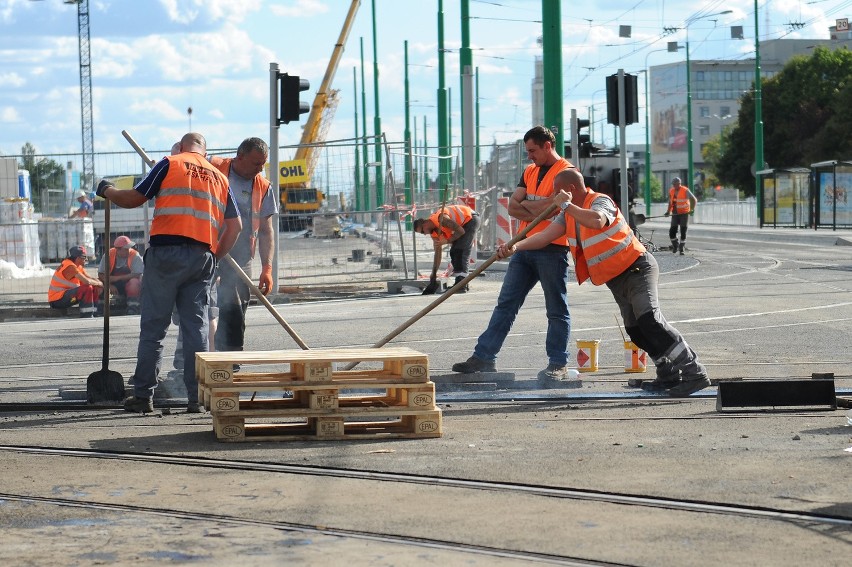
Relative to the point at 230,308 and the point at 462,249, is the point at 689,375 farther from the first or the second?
the point at 462,249

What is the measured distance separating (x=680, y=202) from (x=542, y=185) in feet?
67.0

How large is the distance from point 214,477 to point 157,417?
2.13m

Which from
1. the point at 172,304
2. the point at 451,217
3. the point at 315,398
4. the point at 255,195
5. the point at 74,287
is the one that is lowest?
the point at 315,398

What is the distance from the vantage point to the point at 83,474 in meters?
6.45

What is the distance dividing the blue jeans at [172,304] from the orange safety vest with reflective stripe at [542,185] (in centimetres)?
241

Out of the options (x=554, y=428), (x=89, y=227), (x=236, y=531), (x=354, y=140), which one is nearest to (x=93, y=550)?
(x=236, y=531)

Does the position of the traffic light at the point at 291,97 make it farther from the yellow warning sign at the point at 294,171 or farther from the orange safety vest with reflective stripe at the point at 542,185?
the orange safety vest with reflective stripe at the point at 542,185

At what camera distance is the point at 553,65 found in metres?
21.8

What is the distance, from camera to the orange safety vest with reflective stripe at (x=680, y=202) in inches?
1161

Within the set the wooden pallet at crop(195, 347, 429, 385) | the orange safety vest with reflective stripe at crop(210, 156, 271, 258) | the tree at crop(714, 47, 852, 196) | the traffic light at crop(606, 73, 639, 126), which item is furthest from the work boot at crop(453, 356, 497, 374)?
the tree at crop(714, 47, 852, 196)

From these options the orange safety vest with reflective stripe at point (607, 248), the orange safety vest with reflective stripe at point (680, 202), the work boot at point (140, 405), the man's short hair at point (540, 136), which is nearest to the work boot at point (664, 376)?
the orange safety vest with reflective stripe at point (607, 248)

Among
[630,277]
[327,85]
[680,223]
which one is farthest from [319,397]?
[327,85]

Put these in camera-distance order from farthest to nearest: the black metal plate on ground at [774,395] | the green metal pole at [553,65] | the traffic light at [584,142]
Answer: the traffic light at [584,142] < the green metal pole at [553,65] < the black metal plate on ground at [774,395]

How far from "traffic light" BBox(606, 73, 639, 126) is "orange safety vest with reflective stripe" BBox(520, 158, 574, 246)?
10.3 metres
